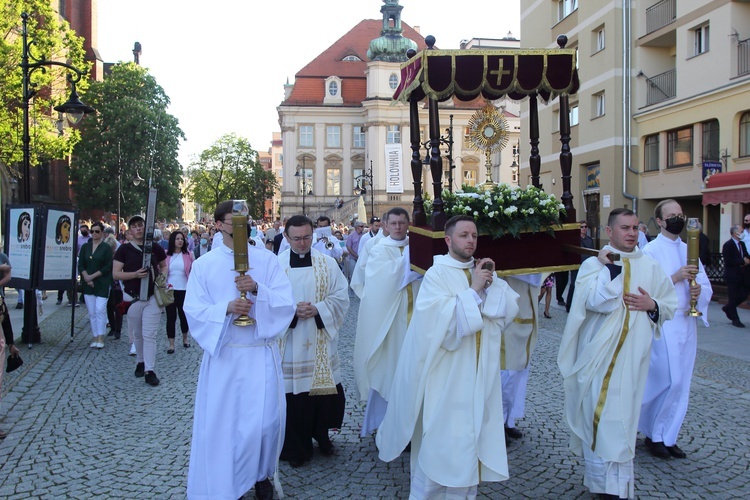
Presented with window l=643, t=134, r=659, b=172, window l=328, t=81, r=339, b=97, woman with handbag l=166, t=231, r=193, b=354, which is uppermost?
window l=328, t=81, r=339, b=97

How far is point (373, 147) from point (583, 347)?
61306 mm

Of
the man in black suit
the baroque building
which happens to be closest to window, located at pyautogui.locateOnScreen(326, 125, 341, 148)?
the baroque building

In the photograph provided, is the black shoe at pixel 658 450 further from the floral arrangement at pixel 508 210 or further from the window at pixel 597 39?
the window at pixel 597 39

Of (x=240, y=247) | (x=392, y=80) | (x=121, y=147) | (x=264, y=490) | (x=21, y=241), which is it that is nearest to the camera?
(x=240, y=247)

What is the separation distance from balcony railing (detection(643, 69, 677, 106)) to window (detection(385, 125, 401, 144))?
40.9m

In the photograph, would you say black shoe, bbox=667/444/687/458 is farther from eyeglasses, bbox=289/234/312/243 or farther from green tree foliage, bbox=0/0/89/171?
green tree foliage, bbox=0/0/89/171

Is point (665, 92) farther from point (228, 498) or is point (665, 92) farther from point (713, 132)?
point (228, 498)

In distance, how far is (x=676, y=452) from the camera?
5.73 m

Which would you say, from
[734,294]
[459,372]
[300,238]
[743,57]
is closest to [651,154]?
[743,57]

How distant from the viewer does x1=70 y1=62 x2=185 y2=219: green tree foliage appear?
43.7 meters

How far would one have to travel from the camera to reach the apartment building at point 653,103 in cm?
2047

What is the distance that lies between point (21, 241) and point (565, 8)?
83.3 feet

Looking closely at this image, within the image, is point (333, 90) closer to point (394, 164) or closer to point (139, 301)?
point (394, 164)

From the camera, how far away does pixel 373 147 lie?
6562 centimetres
